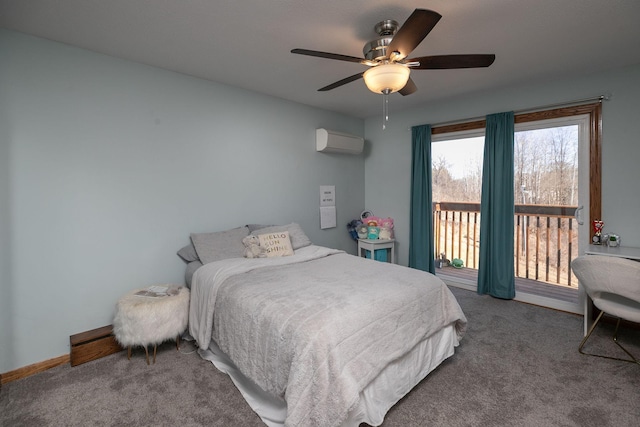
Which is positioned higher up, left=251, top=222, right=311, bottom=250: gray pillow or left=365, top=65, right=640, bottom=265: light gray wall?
left=365, top=65, right=640, bottom=265: light gray wall

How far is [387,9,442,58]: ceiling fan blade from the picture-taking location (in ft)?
4.72

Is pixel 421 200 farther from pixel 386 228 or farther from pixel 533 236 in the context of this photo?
pixel 533 236

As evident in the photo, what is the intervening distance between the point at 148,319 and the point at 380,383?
169cm

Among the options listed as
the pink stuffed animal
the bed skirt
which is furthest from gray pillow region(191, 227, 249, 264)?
the pink stuffed animal

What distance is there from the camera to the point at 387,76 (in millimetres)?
1871

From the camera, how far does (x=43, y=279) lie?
89.1 inches

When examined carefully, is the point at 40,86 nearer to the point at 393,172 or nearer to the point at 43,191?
the point at 43,191

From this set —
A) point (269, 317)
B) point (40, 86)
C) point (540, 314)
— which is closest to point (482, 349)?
point (540, 314)

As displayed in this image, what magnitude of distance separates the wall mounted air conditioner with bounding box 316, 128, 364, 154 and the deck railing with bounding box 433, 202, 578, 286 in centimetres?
143

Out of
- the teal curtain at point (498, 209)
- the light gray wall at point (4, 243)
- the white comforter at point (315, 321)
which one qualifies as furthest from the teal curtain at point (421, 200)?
the light gray wall at point (4, 243)

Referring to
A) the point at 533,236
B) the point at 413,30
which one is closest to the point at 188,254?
the point at 413,30

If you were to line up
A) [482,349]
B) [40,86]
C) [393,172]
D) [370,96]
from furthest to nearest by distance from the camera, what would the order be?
1. [393,172]
2. [370,96]
3. [482,349]
4. [40,86]

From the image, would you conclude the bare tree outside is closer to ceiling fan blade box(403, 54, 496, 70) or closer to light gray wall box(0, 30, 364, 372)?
ceiling fan blade box(403, 54, 496, 70)

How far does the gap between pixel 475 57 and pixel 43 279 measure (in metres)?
3.33
